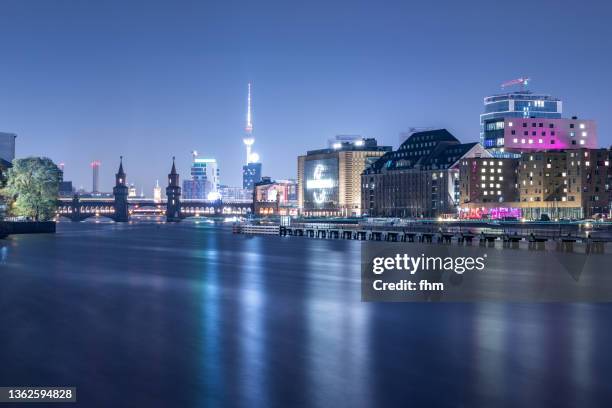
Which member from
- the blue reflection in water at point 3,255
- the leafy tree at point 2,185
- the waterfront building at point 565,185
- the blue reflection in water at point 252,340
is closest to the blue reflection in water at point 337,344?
the blue reflection in water at point 252,340

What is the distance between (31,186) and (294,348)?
115 m

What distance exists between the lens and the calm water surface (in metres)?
22.6

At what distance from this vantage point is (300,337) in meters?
32.8

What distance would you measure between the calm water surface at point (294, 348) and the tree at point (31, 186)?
276 feet

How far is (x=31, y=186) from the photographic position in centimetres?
13350

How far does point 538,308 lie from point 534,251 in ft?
185

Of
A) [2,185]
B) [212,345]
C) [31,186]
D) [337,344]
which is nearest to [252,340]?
[212,345]

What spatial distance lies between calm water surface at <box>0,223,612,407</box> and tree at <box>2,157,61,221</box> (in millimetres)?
84209

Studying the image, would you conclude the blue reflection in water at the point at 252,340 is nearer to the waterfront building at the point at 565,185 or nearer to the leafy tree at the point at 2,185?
the leafy tree at the point at 2,185

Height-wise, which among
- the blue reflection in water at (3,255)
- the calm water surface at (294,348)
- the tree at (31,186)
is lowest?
the calm water surface at (294,348)

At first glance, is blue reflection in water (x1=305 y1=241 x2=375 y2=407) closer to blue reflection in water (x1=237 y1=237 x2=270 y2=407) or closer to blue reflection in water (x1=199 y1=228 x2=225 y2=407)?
blue reflection in water (x1=237 y1=237 x2=270 y2=407)

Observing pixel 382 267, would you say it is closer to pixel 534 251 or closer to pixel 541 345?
pixel 534 251

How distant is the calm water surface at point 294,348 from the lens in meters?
22.6

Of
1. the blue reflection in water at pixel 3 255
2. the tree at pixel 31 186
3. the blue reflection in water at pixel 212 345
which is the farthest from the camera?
the tree at pixel 31 186
